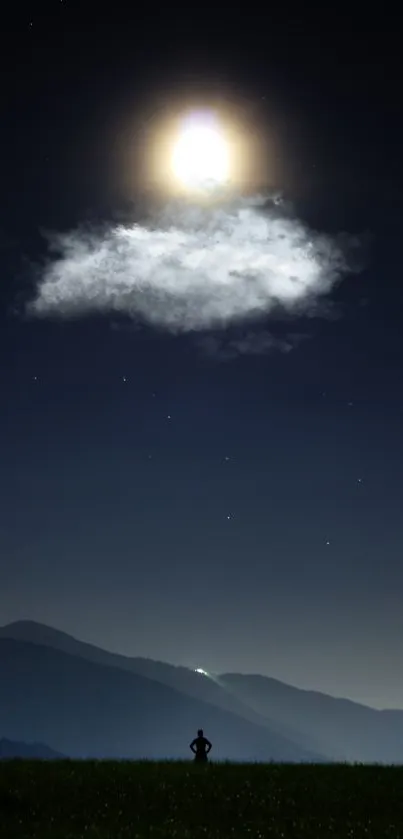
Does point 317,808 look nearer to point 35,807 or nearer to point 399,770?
point 399,770

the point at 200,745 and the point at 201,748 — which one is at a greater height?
the point at 200,745

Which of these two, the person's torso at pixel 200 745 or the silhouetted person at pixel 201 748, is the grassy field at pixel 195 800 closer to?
the silhouetted person at pixel 201 748

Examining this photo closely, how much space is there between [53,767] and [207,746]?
599 cm

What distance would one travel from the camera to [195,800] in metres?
27.5

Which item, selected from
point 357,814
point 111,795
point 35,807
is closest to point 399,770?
point 357,814

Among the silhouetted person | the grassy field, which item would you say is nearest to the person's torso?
the silhouetted person

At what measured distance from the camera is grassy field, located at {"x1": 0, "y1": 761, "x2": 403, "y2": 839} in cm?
2475

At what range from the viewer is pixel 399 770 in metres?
32.6

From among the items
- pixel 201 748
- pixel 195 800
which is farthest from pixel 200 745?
pixel 195 800

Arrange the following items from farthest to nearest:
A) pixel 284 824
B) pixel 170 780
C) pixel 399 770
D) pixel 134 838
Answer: pixel 399 770, pixel 170 780, pixel 284 824, pixel 134 838

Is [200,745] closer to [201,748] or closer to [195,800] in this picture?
[201,748]

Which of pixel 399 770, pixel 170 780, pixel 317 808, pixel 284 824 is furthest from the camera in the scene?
pixel 399 770

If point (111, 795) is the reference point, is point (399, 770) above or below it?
above

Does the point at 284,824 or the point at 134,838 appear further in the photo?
the point at 284,824
